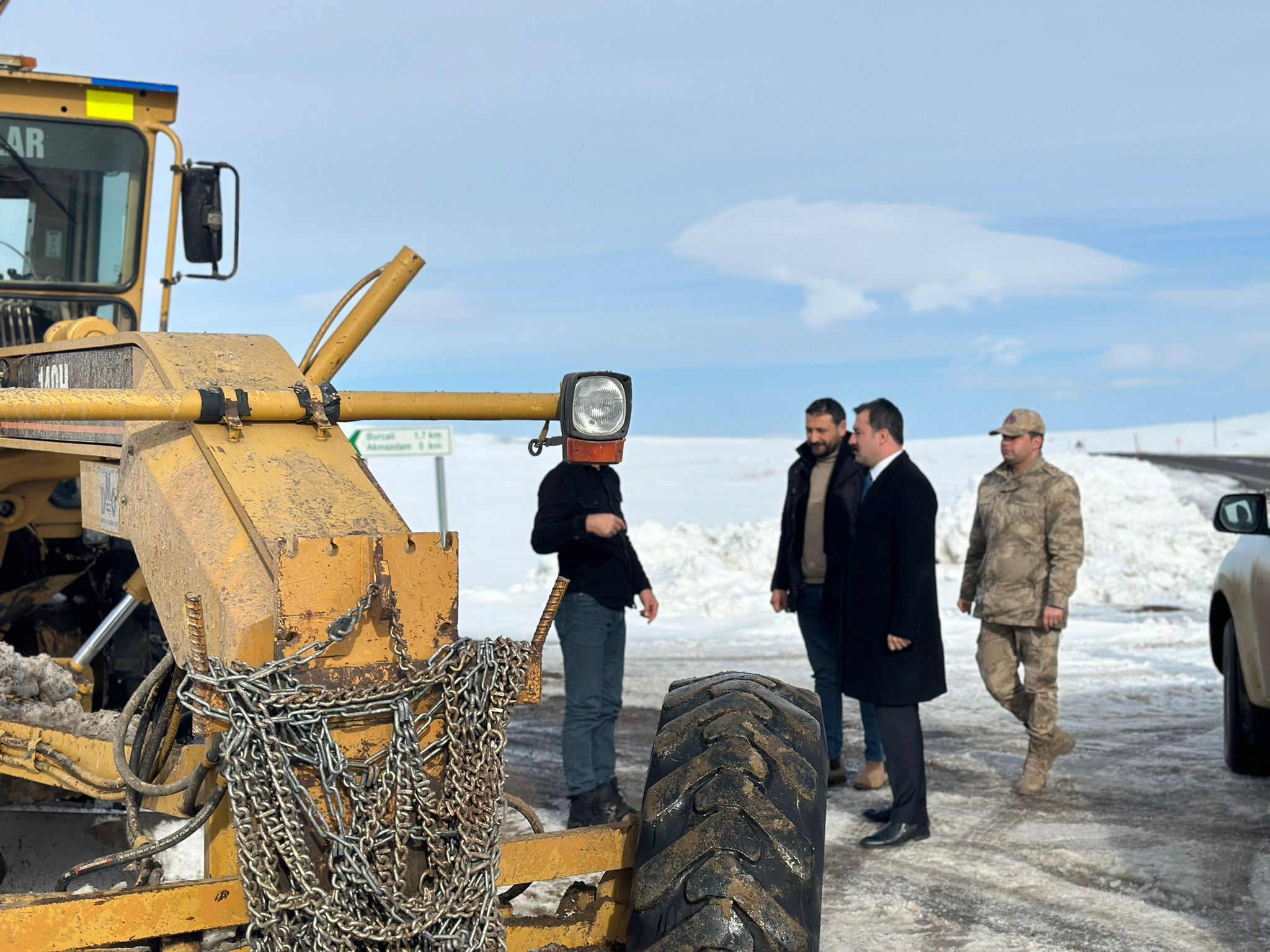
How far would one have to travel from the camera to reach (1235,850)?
A: 5.84 metres

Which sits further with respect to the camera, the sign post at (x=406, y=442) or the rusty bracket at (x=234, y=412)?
the sign post at (x=406, y=442)

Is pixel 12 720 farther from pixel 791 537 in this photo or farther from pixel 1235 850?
pixel 1235 850

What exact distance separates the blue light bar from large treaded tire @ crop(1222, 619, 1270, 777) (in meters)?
5.99

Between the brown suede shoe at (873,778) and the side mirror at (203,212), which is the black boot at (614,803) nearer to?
the brown suede shoe at (873,778)

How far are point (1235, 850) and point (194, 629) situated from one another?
16.2 ft

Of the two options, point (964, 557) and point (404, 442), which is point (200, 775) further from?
point (964, 557)

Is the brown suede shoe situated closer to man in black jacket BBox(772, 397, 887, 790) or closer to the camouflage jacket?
man in black jacket BBox(772, 397, 887, 790)

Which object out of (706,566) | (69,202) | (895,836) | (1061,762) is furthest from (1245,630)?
(706,566)

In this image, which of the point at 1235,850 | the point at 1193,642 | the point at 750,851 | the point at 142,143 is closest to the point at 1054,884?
the point at 1235,850

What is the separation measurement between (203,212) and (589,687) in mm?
2856

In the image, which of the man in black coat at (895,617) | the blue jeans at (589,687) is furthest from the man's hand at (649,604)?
the man in black coat at (895,617)

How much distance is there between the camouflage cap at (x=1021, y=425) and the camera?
709 centimetres

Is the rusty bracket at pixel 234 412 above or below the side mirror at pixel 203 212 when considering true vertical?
below

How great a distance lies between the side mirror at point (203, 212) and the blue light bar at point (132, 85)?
39 cm
